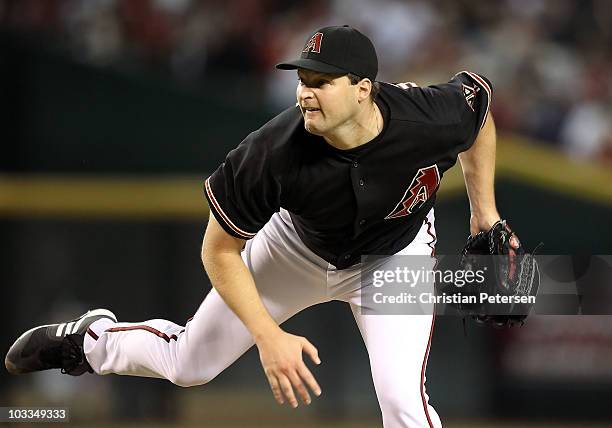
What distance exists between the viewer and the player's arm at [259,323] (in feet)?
9.86

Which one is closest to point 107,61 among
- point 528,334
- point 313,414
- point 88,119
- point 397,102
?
point 88,119

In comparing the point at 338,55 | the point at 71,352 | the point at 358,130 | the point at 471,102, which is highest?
the point at 338,55

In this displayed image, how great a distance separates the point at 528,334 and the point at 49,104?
3.12 meters

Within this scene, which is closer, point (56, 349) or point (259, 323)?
point (259, 323)

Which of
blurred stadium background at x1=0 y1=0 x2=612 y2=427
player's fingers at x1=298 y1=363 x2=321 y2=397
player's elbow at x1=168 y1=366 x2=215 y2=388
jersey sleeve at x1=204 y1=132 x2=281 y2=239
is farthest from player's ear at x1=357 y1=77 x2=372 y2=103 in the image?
blurred stadium background at x1=0 y1=0 x2=612 y2=427

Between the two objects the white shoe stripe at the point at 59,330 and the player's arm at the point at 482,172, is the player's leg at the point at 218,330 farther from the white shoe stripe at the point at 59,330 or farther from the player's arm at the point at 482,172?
the player's arm at the point at 482,172

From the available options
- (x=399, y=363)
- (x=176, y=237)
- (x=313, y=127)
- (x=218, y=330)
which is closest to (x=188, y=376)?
(x=218, y=330)

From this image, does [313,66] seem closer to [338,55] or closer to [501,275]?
[338,55]

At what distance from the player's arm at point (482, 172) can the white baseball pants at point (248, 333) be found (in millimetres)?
197

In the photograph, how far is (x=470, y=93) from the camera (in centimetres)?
368

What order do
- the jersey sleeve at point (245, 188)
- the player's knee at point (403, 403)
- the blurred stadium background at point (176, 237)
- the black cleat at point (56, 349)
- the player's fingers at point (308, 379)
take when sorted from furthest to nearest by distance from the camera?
the blurred stadium background at point (176, 237) → the black cleat at point (56, 349) → the player's knee at point (403, 403) → the jersey sleeve at point (245, 188) → the player's fingers at point (308, 379)

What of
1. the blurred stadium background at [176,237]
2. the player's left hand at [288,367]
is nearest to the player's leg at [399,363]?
the player's left hand at [288,367]

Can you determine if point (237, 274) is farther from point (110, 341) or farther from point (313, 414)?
point (313, 414)

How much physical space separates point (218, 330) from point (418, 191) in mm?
829
